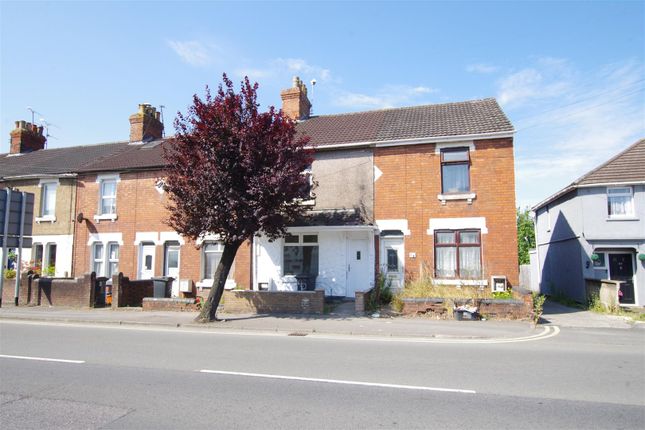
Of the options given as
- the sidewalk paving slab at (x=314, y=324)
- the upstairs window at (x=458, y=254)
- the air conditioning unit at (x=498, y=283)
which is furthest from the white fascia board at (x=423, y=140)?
the sidewalk paving slab at (x=314, y=324)

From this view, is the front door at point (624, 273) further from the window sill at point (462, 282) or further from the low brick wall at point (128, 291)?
the low brick wall at point (128, 291)

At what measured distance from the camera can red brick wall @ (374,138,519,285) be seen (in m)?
15.9

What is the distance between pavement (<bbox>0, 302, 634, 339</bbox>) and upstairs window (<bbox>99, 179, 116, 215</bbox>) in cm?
629

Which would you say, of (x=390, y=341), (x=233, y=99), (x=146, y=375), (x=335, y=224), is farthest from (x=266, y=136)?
(x=146, y=375)

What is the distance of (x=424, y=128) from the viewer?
58.8ft

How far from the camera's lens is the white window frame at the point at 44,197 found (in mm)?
22109

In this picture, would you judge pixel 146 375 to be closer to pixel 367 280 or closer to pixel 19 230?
pixel 367 280

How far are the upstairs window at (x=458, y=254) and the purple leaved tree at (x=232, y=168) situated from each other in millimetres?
6549

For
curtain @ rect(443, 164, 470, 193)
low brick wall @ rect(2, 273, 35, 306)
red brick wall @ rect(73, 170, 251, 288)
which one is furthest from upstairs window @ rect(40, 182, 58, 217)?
curtain @ rect(443, 164, 470, 193)

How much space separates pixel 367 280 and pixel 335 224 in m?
2.55

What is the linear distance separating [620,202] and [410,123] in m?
9.61

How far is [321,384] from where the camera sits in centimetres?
627

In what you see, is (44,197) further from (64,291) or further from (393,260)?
(393,260)

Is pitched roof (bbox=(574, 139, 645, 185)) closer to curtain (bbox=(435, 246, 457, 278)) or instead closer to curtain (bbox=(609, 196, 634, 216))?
curtain (bbox=(609, 196, 634, 216))
